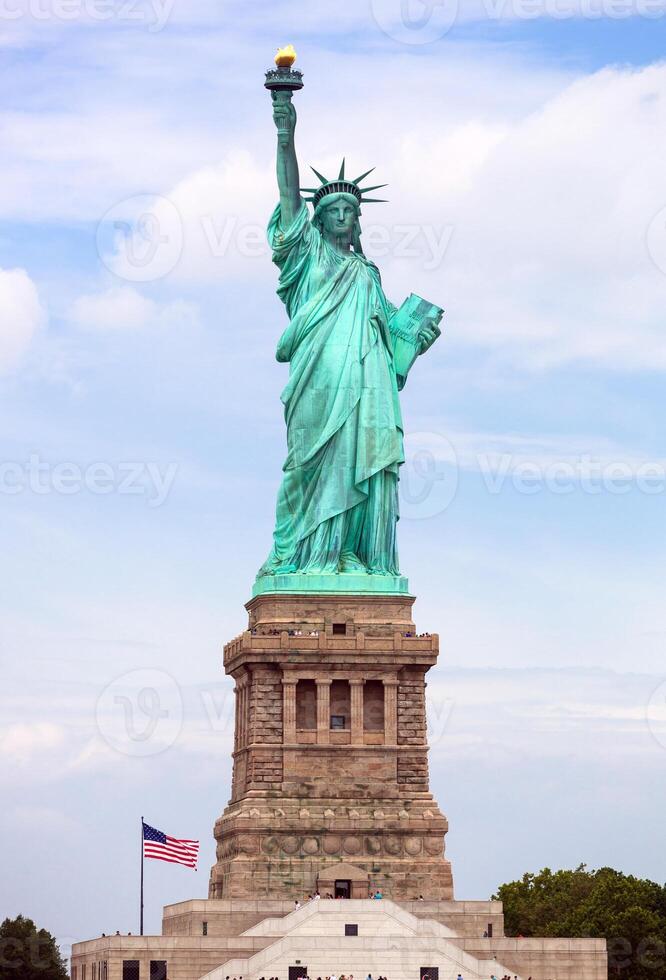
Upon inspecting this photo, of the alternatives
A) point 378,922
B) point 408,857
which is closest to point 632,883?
point 408,857

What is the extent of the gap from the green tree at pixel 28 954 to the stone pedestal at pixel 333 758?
16548 millimetres

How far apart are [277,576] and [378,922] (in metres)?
11.7

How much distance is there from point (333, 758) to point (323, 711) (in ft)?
4.09

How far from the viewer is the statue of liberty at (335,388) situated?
249 feet

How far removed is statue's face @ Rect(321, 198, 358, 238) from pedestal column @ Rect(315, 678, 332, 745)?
41.1ft

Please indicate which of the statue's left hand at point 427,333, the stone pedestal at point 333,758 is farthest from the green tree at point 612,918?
the statue's left hand at point 427,333

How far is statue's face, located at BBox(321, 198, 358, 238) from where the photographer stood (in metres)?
77.4

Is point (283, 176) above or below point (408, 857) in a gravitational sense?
above

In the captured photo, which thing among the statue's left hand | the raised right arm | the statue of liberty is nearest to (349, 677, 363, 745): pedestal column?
the statue of liberty

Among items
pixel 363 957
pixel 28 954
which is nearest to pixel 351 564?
pixel 363 957

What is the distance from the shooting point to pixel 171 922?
7369cm

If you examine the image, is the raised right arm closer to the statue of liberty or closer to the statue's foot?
the statue of liberty

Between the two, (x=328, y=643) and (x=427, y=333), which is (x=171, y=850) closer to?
(x=328, y=643)

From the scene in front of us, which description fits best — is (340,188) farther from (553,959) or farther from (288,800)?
(553,959)
